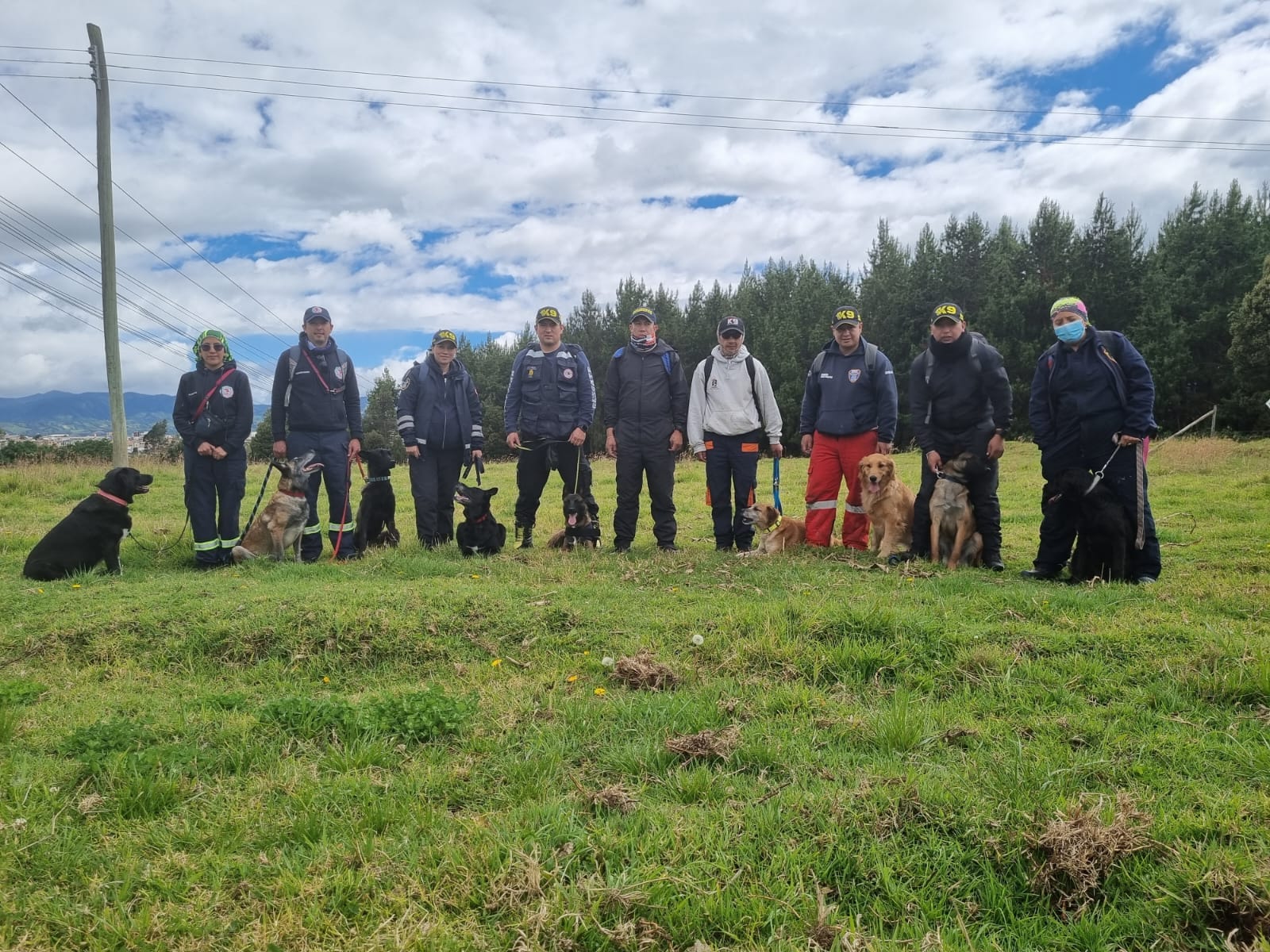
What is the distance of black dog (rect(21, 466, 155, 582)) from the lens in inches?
274

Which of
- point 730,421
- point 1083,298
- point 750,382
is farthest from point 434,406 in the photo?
point 1083,298

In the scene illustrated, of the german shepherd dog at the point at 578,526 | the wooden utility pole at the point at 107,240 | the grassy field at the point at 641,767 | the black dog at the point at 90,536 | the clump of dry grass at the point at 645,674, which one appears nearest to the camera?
the grassy field at the point at 641,767

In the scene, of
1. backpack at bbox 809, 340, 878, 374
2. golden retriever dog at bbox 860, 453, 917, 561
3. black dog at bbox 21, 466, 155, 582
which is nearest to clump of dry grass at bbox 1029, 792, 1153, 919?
golden retriever dog at bbox 860, 453, 917, 561

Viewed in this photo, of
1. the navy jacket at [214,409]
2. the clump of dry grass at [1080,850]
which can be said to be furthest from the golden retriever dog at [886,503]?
the navy jacket at [214,409]

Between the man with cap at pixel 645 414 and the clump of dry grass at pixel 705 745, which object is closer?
the clump of dry grass at pixel 705 745

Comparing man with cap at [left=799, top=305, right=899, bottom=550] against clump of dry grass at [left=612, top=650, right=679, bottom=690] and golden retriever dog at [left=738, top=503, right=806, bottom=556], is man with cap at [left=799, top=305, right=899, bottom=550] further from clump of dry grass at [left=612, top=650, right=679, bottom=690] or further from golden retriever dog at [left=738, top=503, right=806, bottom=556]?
clump of dry grass at [left=612, top=650, right=679, bottom=690]

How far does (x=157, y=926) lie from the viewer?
2186 mm

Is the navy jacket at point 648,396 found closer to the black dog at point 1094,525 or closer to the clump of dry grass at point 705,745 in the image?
the black dog at point 1094,525

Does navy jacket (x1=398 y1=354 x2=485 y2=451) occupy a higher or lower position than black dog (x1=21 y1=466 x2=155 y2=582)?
higher

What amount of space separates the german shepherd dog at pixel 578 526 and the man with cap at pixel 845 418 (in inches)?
91.4

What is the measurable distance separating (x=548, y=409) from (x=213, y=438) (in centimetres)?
332

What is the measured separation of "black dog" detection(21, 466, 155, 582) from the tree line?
59.0 ft

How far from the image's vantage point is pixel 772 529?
7727 mm

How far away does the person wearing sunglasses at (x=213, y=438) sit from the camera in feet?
23.9
